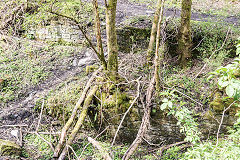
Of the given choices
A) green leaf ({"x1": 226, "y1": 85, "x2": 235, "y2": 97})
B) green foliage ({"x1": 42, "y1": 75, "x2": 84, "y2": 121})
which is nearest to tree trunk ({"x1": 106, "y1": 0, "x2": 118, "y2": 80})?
green foliage ({"x1": 42, "y1": 75, "x2": 84, "y2": 121})

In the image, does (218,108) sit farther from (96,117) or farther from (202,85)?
(96,117)

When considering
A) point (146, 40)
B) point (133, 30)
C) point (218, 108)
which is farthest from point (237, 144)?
point (133, 30)

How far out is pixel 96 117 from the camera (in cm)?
386

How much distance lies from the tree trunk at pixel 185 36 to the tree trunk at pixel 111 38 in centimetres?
188

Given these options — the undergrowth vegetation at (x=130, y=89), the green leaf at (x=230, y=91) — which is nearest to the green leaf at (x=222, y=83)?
the green leaf at (x=230, y=91)

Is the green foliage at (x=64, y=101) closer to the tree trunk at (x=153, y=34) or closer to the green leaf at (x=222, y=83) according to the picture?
the tree trunk at (x=153, y=34)

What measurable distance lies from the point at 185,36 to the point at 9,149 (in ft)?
15.5

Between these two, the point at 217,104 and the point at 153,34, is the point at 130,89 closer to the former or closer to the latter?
the point at 153,34

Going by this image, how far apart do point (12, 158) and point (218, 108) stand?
4179 millimetres

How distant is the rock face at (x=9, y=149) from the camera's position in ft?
10.9

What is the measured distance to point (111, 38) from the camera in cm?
339

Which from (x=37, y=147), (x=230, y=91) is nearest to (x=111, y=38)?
(x=230, y=91)

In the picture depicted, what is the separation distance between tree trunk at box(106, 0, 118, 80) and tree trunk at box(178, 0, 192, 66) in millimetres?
1880

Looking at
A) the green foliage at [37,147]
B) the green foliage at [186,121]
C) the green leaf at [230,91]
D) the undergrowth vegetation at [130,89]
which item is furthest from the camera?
the green foliage at [37,147]
